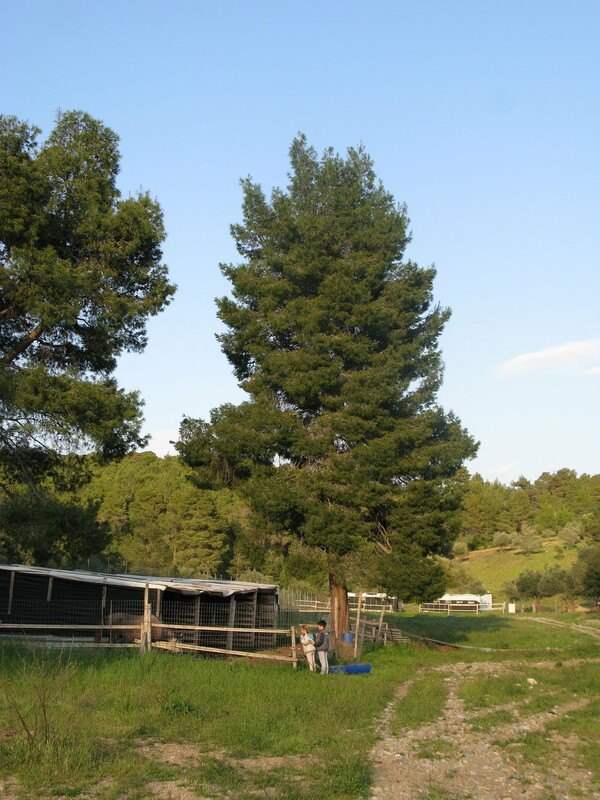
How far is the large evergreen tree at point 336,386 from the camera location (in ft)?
87.3

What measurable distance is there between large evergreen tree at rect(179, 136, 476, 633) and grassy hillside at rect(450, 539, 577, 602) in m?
57.6

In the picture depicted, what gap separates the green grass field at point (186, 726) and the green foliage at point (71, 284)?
6.77 meters

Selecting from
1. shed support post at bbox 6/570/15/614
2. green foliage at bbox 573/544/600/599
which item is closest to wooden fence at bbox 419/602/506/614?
green foliage at bbox 573/544/600/599

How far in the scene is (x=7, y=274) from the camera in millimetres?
21688

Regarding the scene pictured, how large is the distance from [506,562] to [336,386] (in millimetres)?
81364

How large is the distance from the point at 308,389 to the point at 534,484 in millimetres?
148243

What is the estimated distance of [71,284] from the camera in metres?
22.0

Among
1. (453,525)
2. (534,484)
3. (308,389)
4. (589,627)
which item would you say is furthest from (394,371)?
(534,484)

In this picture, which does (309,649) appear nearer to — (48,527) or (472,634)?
(48,527)

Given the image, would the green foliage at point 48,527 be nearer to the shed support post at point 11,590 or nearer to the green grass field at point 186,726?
the shed support post at point 11,590

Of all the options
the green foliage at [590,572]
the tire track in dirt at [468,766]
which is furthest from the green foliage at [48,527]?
the green foliage at [590,572]

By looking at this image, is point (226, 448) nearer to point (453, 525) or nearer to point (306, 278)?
point (306, 278)

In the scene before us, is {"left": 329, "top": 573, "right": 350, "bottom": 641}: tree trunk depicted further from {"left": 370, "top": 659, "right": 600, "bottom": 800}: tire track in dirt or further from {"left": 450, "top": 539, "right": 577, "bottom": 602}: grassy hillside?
{"left": 450, "top": 539, "right": 577, "bottom": 602}: grassy hillside

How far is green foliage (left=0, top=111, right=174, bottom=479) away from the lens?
859 inches
